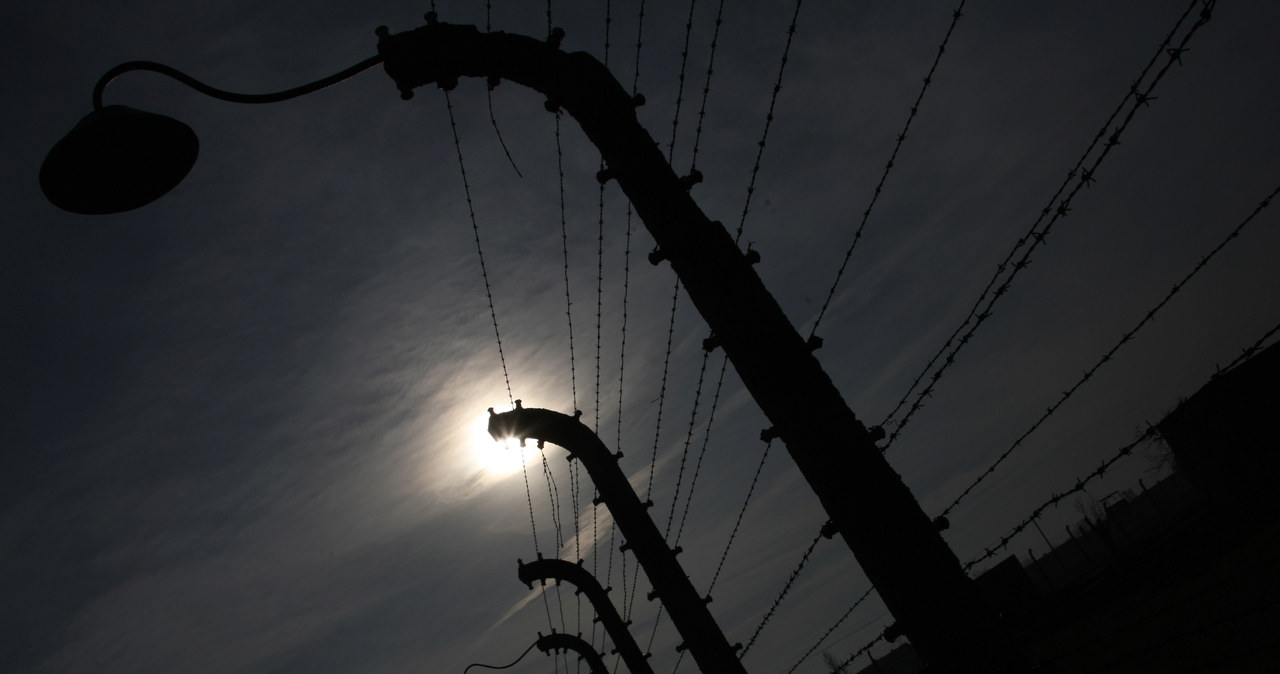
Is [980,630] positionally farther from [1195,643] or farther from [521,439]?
[1195,643]

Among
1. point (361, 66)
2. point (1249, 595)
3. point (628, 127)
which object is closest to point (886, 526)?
point (628, 127)

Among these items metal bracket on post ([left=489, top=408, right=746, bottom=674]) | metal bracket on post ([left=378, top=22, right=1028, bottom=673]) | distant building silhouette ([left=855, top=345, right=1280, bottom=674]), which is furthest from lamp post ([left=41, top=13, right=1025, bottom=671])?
metal bracket on post ([left=489, top=408, right=746, bottom=674])

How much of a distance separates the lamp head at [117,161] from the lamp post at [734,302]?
0.4 inches

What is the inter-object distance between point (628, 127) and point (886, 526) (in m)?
3.52

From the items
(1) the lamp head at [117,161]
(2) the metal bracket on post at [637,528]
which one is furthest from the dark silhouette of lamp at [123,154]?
(2) the metal bracket on post at [637,528]

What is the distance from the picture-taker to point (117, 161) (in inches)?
192

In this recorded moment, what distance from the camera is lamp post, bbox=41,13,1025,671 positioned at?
3787mm

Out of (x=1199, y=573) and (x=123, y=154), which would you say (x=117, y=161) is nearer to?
(x=123, y=154)

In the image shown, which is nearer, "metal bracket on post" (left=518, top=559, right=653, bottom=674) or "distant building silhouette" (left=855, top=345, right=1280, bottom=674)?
"distant building silhouette" (left=855, top=345, right=1280, bottom=674)

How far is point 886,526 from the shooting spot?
12.8 feet

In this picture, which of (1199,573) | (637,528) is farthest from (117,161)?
(637,528)

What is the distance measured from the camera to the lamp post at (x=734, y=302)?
3.79 meters

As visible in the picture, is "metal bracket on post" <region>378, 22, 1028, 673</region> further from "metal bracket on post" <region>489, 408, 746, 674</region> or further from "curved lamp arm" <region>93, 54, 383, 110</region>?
"metal bracket on post" <region>489, 408, 746, 674</region>

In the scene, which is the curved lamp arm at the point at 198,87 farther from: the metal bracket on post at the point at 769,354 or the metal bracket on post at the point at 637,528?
the metal bracket on post at the point at 637,528
